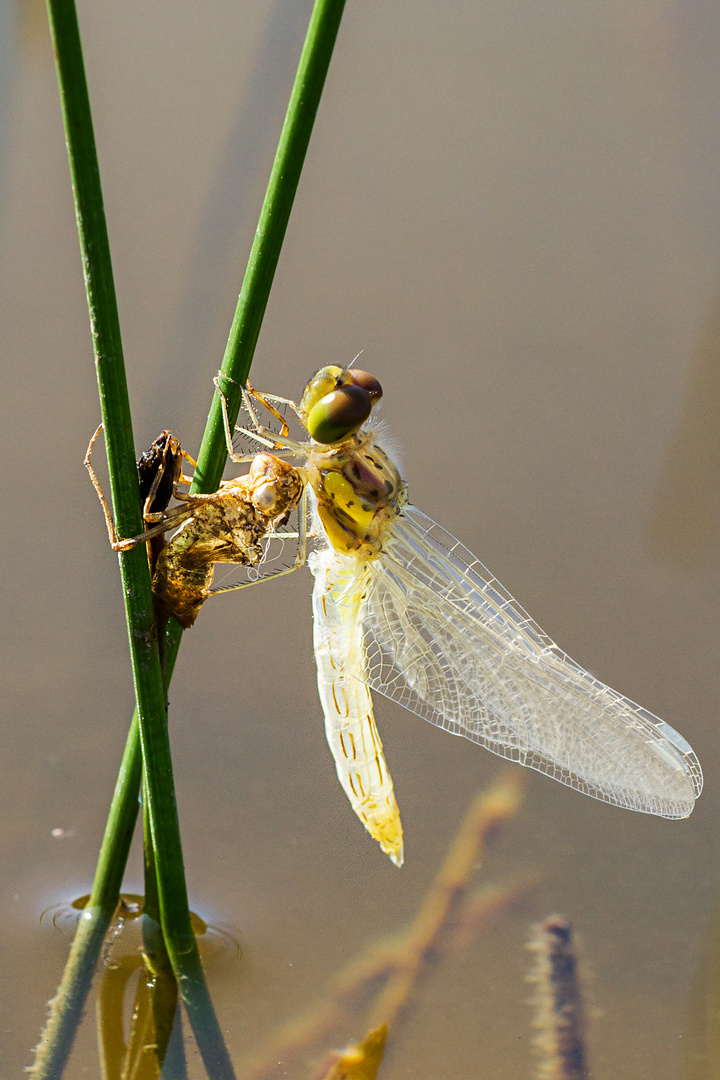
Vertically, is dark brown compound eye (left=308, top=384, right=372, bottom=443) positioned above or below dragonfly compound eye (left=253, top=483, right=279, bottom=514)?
above

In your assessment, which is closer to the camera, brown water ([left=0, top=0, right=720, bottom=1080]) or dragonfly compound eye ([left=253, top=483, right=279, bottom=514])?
dragonfly compound eye ([left=253, top=483, right=279, bottom=514])

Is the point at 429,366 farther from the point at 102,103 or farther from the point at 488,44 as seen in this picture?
the point at 488,44

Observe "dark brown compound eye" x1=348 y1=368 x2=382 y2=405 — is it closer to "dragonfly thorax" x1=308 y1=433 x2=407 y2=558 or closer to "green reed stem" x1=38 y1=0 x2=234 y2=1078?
"dragonfly thorax" x1=308 y1=433 x2=407 y2=558

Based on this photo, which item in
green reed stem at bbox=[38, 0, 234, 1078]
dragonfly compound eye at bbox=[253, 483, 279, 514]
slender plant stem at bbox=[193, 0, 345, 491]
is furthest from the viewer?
dragonfly compound eye at bbox=[253, 483, 279, 514]

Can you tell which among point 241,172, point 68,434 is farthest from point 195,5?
point 68,434

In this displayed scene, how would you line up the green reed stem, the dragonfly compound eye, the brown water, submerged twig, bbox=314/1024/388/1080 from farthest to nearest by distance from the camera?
1. the brown water
2. submerged twig, bbox=314/1024/388/1080
3. the dragonfly compound eye
4. the green reed stem

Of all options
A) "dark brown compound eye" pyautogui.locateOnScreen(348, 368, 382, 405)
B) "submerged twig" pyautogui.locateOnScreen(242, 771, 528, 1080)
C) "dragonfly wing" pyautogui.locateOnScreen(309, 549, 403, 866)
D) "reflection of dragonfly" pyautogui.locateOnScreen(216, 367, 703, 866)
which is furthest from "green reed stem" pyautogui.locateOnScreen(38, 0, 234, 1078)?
"dark brown compound eye" pyautogui.locateOnScreen(348, 368, 382, 405)

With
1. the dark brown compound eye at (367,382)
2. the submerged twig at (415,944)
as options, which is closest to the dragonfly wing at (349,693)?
the submerged twig at (415,944)
